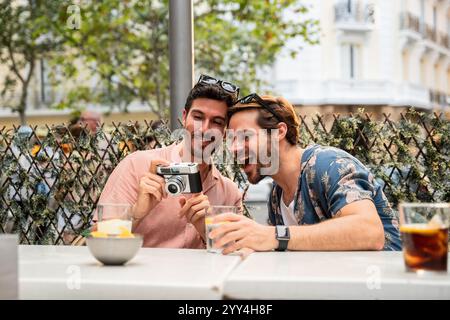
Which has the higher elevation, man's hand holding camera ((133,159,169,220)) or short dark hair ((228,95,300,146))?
short dark hair ((228,95,300,146))

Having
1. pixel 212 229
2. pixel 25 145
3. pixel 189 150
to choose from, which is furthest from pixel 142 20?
pixel 212 229

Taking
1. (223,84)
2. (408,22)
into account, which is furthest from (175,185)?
(408,22)

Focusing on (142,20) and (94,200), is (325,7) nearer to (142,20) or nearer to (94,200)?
(142,20)

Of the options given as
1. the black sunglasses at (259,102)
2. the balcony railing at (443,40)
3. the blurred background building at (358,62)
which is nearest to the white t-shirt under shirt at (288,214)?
the black sunglasses at (259,102)

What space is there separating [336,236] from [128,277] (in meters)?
0.75

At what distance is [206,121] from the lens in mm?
2908

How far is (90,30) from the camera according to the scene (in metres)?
14.0

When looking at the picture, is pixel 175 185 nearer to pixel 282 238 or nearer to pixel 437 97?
pixel 282 238

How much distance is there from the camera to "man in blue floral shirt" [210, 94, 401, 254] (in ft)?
7.18

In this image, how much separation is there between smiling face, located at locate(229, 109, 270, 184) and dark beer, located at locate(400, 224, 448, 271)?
971 mm

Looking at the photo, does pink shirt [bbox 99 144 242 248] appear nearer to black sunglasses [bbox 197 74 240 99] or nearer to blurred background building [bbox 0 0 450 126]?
black sunglasses [bbox 197 74 240 99]

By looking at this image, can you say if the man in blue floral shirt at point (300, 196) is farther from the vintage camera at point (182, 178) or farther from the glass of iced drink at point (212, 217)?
the vintage camera at point (182, 178)

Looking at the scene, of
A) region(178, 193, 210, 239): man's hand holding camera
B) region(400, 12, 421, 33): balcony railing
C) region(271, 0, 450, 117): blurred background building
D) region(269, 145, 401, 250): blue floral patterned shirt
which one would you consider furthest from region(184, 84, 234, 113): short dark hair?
region(400, 12, 421, 33): balcony railing

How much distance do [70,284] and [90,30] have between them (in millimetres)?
12837
